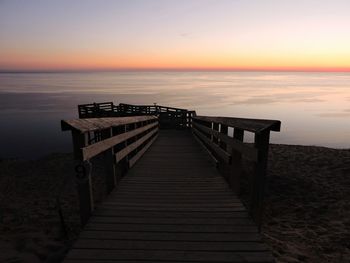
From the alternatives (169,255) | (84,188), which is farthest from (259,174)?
(84,188)

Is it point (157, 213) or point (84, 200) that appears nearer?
point (84, 200)

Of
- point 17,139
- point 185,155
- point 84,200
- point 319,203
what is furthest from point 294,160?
point 17,139

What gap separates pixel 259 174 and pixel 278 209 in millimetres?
5546

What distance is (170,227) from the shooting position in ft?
13.5

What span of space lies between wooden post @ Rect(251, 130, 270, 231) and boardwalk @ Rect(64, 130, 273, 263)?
200 mm

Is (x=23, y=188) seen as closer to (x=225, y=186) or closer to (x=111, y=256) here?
(x=225, y=186)

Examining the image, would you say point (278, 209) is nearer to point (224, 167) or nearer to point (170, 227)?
point (224, 167)

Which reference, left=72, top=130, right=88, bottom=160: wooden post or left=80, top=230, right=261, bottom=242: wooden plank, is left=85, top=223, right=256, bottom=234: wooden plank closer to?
left=80, top=230, right=261, bottom=242: wooden plank

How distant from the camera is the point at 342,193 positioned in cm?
1018

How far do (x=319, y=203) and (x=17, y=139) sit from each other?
33511 mm

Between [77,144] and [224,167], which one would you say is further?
[224,167]

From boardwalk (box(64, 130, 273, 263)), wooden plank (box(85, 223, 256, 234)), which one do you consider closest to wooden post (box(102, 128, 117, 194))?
boardwalk (box(64, 130, 273, 263))

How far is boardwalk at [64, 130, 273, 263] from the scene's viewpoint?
3416 millimetres

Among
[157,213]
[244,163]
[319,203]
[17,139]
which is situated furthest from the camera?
[17,139]
